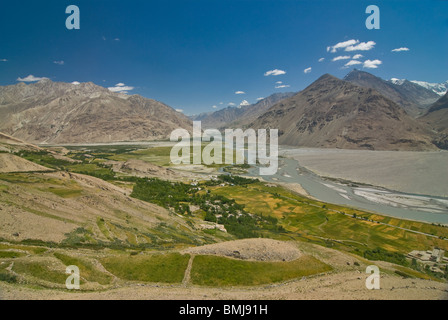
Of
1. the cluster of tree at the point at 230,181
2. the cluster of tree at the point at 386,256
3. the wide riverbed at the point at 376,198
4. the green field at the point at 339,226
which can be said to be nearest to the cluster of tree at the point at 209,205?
the green field at the point at 339,226

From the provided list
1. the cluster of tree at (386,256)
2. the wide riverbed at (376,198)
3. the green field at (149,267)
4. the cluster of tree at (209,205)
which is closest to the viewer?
the green field at (149,267)

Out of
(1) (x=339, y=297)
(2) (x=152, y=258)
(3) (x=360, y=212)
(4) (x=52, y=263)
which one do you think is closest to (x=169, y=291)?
(2) (x=152, y=258)

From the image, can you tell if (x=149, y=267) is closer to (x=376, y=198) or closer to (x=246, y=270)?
(x=246, y=270)

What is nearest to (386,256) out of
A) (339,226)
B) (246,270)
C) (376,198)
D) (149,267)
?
(339,226)

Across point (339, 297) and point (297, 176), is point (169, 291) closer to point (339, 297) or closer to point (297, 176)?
point (339, 297)

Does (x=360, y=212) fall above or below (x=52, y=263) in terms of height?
below

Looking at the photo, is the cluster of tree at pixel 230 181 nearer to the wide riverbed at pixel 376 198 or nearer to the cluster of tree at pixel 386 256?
the wide riverbed at pixel 376 198

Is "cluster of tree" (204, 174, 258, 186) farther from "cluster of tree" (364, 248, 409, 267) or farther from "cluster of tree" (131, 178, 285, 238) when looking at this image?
"cluster of tree" (364, 248, 409, 267)

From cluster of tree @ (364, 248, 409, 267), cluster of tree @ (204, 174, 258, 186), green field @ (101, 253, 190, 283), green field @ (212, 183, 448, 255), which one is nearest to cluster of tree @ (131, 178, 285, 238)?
green field @ (212, 183, 448, 255)
